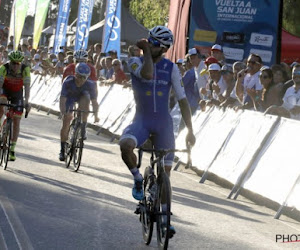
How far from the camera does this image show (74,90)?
14805 millimetres

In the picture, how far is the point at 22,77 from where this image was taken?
14.3 metres

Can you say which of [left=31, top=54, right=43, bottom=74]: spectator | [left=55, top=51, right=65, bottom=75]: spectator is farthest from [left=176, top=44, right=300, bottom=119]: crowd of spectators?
[left=31, top=54, right=43, bottom=74]: spectator

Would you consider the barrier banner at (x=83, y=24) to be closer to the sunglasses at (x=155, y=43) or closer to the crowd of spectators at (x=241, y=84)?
the crowd of spectators at (x=241, y=84)

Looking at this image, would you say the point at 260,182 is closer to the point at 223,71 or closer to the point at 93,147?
the point at 223,71

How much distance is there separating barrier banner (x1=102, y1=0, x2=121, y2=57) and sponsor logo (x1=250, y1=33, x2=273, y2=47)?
845 cm

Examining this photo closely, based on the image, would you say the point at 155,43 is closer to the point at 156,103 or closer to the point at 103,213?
the point at 156,103

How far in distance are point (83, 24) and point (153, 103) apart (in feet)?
79.1

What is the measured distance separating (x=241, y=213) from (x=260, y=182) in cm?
106

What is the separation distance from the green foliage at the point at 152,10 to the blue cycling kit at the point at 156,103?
39707mm

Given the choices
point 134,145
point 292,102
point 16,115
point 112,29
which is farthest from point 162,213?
point 112,29

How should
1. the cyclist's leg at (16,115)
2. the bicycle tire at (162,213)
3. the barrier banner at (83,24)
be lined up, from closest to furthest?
the bicycle tire at (162,213)
the cyclist's leg at (16,115)
the barrier banner at (83,24)

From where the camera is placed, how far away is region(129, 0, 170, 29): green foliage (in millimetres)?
48375

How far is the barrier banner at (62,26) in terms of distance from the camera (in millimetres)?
36156

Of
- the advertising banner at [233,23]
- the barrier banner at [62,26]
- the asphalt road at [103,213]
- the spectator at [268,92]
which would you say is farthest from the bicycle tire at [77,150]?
the barrier banner at [62,26]
